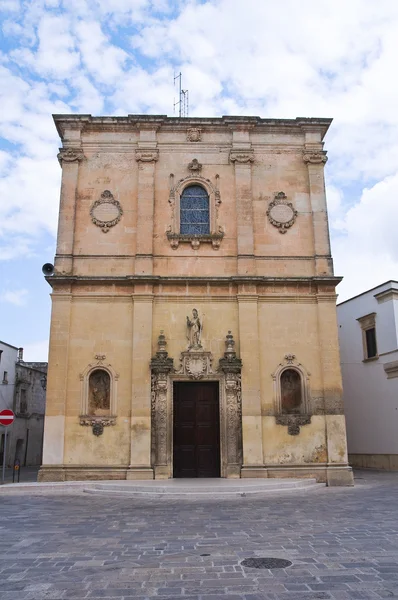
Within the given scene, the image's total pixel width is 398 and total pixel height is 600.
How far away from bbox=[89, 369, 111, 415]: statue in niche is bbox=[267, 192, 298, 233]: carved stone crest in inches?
320

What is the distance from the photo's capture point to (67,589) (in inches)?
245

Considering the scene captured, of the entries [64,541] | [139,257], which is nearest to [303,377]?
[139,257]

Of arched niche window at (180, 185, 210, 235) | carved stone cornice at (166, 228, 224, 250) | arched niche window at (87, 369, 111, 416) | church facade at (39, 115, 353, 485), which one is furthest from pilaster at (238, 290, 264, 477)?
arched niche window at (87, 369, 111, 416)

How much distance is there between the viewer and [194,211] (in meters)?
20.5

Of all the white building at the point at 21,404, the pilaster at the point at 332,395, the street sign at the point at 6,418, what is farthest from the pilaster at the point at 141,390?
the white building at the point at 21,404

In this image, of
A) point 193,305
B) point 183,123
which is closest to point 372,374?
point 193,305

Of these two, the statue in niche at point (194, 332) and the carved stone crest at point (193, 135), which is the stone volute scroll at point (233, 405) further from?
the carved stone crest at point (193, 135)

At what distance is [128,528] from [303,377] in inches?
395

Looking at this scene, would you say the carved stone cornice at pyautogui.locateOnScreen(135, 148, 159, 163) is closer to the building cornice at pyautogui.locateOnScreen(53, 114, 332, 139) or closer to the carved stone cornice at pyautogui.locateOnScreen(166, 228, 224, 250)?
the building cornice at pyautogui.locateOnScreen(53, 114, 332, 139)

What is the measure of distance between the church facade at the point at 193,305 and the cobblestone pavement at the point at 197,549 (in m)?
4.26

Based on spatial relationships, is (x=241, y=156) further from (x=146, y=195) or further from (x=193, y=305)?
(x=193, y=305)

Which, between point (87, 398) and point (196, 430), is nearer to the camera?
point (87, 398)

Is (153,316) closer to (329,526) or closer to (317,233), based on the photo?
(317,233)

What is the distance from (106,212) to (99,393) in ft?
21.4
